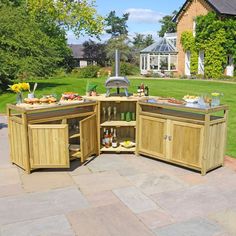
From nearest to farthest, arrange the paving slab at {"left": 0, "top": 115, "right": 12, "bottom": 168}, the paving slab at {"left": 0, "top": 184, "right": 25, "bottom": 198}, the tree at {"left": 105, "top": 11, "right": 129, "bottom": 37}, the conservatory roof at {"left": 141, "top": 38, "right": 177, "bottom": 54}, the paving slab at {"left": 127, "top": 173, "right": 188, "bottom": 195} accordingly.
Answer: the paving slab at {"left": 0, "top": 184, "right": 25, "bottom": 198}
the paving slab at {"left": 127, "top": 173, "right": 188, "bottom": 195}
the paving slab at {"left": 0, "top": 115, "right": 12, "bottom": 168}
the conservatory roof at {"left": 141, "top": 38, "right": 177, "bottom": 54}
the tree at {"left": 105, "top": 11, "right": 129, "bottom": 37}

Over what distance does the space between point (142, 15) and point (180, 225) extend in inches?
5138

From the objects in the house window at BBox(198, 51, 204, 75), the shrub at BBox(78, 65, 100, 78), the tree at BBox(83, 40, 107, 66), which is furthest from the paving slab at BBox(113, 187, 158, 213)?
the tree at BBox(83, 40, 107, 66)

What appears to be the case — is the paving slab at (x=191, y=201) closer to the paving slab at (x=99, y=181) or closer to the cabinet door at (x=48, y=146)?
the paving slab at (x=99, y=181)

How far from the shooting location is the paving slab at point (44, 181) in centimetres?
473

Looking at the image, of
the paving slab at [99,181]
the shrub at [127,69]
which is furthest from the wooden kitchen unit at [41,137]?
the shrub at [127,69]

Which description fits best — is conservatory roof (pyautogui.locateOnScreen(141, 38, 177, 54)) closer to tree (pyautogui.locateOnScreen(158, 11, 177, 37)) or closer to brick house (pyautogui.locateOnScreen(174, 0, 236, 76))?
brick house (pyautogui.locateOnScreen(174, 0, 236, 76))

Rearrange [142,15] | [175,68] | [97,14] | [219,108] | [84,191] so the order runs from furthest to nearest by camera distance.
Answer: [142,15] < [175,68] < [97,14] < [219,108] < [84,191]

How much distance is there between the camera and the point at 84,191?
181 inches

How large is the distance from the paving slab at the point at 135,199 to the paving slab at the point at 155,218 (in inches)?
4.3

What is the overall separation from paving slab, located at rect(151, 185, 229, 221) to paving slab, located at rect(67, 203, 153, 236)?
1.71 ft

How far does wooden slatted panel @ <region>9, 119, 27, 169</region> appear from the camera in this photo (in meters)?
5.21

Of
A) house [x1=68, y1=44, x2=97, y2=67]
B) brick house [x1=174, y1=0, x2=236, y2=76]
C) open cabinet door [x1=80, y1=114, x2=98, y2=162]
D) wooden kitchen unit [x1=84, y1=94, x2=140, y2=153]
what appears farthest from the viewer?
house [x1=68, y1=44, x2=97, y2=67]

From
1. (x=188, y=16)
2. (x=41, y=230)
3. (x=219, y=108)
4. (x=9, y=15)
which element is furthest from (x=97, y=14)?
(x=41, y=230)

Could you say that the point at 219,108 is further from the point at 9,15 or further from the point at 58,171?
the point at 9,15
